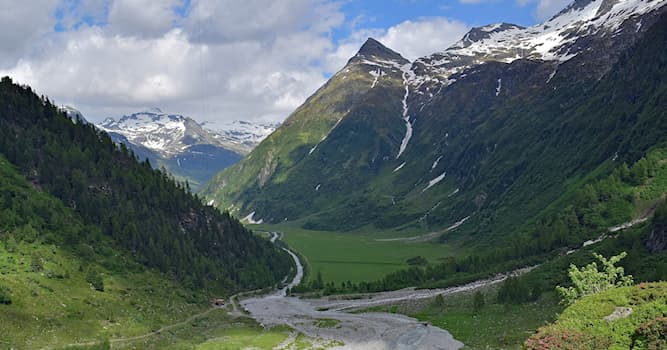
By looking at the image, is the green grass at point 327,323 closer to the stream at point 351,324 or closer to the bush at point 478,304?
the stream at point 351,324

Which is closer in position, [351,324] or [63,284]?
[63,284]

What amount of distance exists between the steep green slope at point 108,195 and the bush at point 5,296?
141 feet

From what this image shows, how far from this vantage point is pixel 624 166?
187m

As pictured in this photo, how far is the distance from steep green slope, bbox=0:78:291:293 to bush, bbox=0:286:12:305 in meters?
43.0

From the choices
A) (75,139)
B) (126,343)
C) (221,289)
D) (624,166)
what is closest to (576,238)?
(624,166)

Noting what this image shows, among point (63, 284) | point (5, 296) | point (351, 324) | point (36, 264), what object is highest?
point (36, 264)

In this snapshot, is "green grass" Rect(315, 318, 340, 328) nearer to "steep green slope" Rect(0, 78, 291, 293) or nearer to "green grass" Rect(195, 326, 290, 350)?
"green grass" Rect(195, 326, 290, 350)

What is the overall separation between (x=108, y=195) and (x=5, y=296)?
83126 millimetres

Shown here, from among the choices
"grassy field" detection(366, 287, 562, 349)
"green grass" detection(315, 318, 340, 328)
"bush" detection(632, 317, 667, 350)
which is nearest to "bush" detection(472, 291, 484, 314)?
"grassy field" detection(366, 287, 562, 349)

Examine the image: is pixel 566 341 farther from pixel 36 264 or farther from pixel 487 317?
pixel 36 264

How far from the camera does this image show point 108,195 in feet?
554

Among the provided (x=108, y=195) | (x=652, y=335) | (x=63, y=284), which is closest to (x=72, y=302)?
(x=63, y=284)

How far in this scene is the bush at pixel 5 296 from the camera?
88.2 metres

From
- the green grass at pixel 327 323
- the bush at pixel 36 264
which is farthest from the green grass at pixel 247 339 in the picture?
the bush at pixel 36 264
